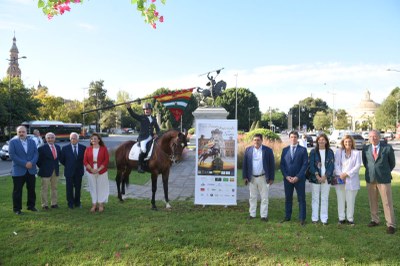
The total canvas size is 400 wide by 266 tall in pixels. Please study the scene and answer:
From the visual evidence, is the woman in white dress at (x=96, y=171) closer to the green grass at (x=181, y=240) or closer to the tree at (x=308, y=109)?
the green grass at (x=181, y=240)

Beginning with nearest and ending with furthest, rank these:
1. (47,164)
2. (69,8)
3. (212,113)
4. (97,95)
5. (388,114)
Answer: (69,8), (47,164), (212,113), (388,114), (97,95)

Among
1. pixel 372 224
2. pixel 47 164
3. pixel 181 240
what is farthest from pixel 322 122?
pixel 181 240

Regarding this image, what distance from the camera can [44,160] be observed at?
312 inches

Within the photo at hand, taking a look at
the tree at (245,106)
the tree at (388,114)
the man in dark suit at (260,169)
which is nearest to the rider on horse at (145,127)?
the man in dark suit at (260,169)

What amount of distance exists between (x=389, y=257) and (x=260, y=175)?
2728 millimetres

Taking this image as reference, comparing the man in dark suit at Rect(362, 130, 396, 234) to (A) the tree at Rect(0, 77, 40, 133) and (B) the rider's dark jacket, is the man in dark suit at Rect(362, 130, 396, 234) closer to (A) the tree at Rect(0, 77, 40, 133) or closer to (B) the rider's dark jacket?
(B) the rider's dark jacket

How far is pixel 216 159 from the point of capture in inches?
334

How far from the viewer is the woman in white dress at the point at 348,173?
6691 mm

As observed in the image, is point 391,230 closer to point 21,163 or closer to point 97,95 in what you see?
point 21,163

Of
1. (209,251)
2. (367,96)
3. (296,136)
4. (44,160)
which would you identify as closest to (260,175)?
(296,136)

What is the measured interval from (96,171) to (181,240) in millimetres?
3002

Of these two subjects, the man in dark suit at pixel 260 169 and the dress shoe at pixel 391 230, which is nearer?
the dress shoe at pixel 391 230

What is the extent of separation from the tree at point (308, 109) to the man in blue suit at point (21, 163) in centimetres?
10252

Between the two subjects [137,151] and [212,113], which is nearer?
[137,151]
